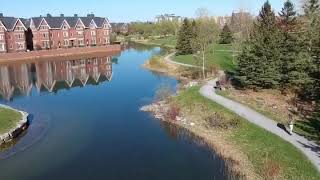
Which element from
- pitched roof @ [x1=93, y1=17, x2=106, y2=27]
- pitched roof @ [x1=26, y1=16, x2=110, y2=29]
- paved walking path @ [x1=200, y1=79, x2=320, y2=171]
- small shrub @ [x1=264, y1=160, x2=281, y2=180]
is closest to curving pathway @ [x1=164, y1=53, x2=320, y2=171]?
paved walking path @ [x1=200, y1=79, x2=320, y2=171]

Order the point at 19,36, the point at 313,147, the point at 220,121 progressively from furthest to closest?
the point at 19,36, the point at 220,121, the point at 313,147

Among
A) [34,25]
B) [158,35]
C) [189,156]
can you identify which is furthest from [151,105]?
[158,35]

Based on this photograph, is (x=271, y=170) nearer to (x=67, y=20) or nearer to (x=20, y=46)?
(x=20, y=46)

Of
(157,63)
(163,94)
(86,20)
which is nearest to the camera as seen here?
(163,94)

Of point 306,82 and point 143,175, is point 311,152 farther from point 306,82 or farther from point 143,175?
point 306,82

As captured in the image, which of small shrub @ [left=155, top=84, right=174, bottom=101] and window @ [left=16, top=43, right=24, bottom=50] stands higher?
window @ [left=16, top=43, right=24, bottom=50]

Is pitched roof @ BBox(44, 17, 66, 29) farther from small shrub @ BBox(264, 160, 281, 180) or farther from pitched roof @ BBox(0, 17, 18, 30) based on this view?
small shrub @ BBox(264, 160, 281, 180)

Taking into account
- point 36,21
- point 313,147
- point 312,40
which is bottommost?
point 313,147

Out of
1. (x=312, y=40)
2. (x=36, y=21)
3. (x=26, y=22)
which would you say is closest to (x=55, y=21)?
(x=36, y=21)
